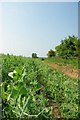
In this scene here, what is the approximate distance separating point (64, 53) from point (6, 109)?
25921 millimetres

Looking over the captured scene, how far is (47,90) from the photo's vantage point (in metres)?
6.17

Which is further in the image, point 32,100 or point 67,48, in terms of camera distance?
point 67,48

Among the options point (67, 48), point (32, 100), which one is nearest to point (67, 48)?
point (67, 48)

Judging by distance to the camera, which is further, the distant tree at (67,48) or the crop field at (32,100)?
the distant tree at (67,48)

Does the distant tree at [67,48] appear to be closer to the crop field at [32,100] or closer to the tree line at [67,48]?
the tree line at [67,48]

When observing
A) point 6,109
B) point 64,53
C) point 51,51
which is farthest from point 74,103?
point 51,51

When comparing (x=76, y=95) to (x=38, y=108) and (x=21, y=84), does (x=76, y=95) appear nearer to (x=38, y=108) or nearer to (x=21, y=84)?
(x=38, y=108)

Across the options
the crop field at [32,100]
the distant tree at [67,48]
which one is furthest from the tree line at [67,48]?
the crop field at [32,100]

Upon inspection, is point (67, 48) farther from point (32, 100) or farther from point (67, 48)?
point (32, 100)

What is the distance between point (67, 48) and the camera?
98.6ft

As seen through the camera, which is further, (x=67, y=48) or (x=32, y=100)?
(x=67, y=48)

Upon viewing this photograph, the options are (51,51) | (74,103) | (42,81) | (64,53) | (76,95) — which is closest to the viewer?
(74,103)

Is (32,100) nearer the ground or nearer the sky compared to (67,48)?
nearer the ground

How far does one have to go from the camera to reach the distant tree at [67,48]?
28.3 meters
